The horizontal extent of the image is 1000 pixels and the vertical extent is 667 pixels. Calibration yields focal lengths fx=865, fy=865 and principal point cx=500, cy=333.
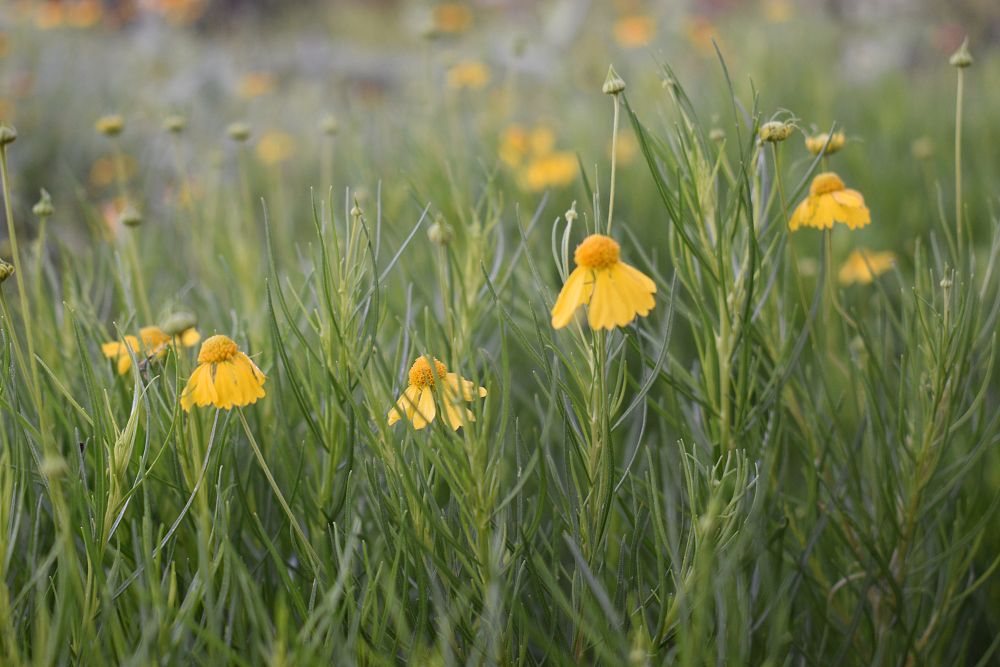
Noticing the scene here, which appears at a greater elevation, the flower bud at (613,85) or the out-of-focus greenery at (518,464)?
the flower bud at (613,85)

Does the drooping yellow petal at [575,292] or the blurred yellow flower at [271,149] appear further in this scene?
the blurred yellow flower at [271,149]

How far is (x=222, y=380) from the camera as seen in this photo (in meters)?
0.69

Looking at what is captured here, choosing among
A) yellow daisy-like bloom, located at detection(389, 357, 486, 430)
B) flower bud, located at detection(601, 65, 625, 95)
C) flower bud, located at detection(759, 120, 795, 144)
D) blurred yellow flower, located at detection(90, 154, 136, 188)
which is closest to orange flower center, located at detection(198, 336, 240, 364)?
yellow daisy-like bloom, located at detection(389, 357, 486, 430)

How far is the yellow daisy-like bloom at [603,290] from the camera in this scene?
2.04ft

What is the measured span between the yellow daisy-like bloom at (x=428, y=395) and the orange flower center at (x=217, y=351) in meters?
0.14

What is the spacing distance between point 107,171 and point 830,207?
2.14 m

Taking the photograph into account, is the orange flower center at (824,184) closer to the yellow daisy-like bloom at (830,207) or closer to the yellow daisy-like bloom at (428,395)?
the yellow daisy-like bloom at (830,207)

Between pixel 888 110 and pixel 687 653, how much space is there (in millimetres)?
2189

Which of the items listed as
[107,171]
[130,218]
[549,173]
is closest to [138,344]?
[130,218]

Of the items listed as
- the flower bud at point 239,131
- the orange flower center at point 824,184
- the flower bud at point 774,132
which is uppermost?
the flower bud at point 239,131

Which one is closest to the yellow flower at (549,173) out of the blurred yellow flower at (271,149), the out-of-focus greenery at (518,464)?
the out-of-focus greenery at (518,464)

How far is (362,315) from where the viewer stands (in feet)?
2.61

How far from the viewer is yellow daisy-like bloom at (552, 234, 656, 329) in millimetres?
622

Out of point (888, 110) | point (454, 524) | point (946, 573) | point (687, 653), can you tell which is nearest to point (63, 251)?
point (454, 524)
